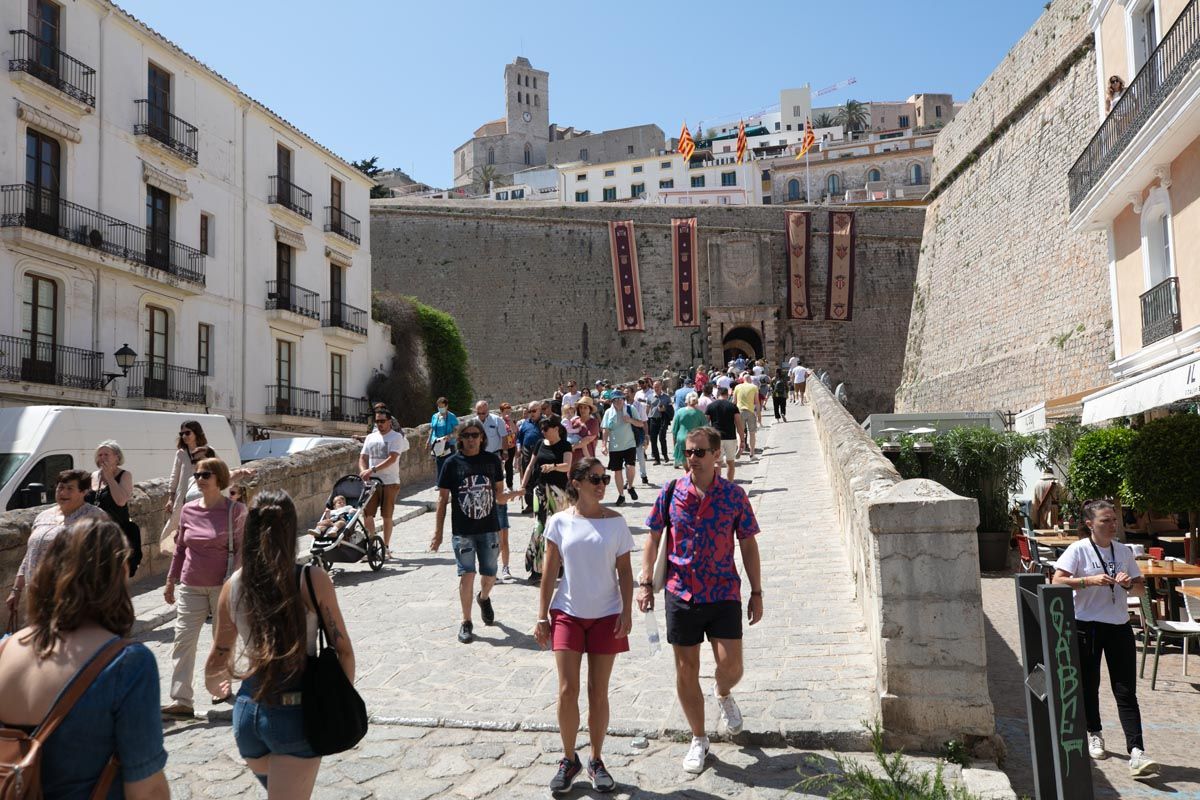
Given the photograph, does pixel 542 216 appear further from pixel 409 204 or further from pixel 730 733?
pixel 730 733

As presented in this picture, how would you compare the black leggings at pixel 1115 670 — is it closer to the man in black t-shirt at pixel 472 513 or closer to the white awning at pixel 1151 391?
the man in black t-shirt at pixel 472 513

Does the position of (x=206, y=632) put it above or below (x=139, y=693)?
below

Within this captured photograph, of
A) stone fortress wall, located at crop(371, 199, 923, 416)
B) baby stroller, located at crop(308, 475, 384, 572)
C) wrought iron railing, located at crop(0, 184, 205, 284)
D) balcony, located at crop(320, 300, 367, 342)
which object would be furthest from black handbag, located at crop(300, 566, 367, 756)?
stone fortress wall, located at crop(371, 199, 923, 416)

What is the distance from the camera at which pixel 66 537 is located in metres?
2.36

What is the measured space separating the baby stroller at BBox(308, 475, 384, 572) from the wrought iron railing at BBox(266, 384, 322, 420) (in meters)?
14.9

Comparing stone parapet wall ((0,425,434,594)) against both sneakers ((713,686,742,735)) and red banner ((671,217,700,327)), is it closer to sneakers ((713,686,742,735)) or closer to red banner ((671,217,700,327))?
sneakers ((713,686,742,735))

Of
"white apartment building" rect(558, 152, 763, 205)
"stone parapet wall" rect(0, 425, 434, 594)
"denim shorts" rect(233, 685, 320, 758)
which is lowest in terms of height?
"denim shorts" rect(233, 685, 320, 758)

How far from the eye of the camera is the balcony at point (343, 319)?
26.4 meters

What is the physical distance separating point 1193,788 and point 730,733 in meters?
2.51

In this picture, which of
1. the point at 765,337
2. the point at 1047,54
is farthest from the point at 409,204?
the point at 1047,54

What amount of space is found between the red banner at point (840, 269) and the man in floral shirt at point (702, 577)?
36.8m

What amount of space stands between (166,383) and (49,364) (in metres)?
3.03

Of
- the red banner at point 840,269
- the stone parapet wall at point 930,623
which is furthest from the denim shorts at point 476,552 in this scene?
the red banner at point 840,269

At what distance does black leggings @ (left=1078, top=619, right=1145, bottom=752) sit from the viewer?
524 cm
